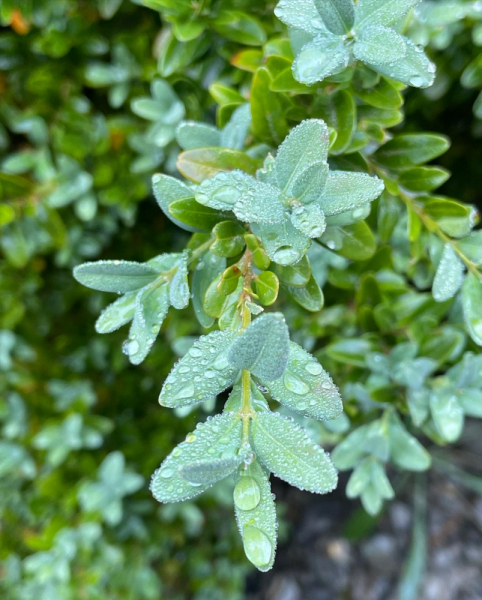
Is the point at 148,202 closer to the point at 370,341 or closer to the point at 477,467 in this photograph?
the point at 370,341

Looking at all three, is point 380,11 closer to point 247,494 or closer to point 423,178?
point 423,178

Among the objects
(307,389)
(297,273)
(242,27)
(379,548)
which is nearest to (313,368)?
(307,389)

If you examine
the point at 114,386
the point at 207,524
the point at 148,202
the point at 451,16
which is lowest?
the point at 207,524

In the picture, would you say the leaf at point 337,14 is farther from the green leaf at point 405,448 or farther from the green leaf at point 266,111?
the green leaf at point 405,448

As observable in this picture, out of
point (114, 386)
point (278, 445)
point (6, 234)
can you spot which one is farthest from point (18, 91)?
point (278, 445)

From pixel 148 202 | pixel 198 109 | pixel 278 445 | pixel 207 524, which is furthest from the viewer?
pixel 207 524

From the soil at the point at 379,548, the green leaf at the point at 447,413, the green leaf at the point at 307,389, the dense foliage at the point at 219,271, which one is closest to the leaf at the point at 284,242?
the dense foliage at the point at 219,271
